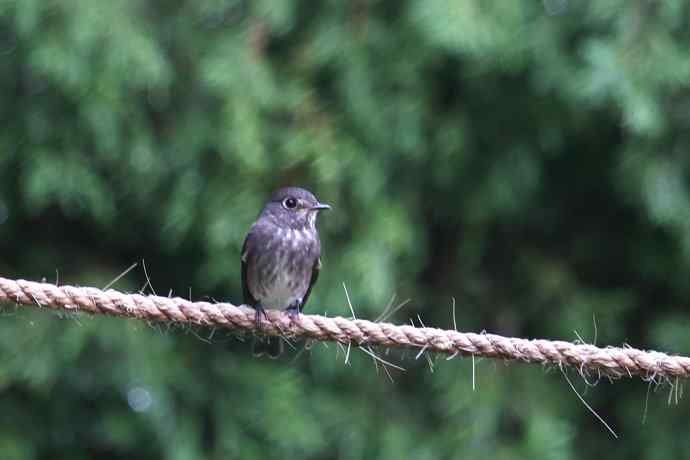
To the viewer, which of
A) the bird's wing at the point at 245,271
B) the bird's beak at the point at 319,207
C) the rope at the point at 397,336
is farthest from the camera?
the bird's wing at the point at 245,271

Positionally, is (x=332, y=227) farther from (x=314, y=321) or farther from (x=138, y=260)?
(x=314, y=321)

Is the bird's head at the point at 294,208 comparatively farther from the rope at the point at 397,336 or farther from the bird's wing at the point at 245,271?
the rope at the point at 397,336

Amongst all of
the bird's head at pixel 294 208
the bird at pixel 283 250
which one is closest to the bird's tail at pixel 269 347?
the bird at pixel 283 250

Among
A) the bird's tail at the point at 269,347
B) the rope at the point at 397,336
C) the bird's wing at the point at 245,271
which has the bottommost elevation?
the bird's tail at the point at 269,347

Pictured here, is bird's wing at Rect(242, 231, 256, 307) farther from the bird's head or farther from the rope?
the rope

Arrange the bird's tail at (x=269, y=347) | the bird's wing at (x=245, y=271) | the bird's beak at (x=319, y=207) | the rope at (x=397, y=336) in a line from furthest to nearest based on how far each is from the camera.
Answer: the bird's tail at (x=269, y=347) < the bird's wing at (x=245, y=271) < the bird's beak at (x=319, y=207) < the rope at (x=397, y=336)

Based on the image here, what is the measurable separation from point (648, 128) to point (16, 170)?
9.32 feet

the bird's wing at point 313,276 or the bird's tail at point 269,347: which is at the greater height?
the bird's wing at point 313,276

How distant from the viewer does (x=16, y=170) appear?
5102 millimetres

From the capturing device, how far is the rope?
2.57 metres

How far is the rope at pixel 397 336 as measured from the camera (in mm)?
2572

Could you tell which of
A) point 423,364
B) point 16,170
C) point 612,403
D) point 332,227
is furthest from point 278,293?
point 612,403

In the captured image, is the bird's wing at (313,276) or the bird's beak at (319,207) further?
the bird's wing at (313,276)

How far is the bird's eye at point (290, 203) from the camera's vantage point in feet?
15.0
